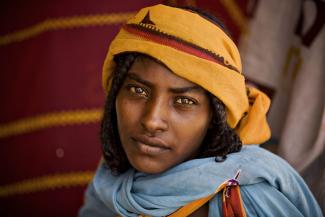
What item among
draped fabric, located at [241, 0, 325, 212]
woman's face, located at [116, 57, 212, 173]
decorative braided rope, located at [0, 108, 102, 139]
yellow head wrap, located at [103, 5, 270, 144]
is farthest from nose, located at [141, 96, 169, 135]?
decorative braided rope, located at [0, 108, 102, 139]

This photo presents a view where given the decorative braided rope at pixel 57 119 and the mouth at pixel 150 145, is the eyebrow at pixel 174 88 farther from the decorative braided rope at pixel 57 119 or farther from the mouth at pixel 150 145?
→ the decorative braided rope at pixel 57 119

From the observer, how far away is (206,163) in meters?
1.21

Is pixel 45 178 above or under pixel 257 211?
under

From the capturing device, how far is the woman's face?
3.69 ft

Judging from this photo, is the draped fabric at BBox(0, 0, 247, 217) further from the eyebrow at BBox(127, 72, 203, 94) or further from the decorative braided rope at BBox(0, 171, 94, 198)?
the eyebrow at BBox(127, 72, 203, 94)

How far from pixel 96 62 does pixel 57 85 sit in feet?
0.77

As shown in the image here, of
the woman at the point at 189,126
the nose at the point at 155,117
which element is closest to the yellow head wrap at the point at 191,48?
the woman at the point at 189,126

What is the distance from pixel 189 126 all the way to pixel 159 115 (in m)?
0.10

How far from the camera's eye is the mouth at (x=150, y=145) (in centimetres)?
115

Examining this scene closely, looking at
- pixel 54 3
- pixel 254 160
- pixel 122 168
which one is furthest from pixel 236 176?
pixel 54 3

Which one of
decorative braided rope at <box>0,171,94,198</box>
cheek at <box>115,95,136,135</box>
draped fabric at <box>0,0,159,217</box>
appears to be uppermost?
cheek at <box>115,95,136,135</box>

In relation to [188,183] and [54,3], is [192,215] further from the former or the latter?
[54,3]

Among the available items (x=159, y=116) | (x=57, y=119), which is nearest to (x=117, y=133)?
(x=159, y=116)

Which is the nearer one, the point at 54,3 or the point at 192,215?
the point at 192,215
